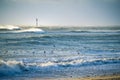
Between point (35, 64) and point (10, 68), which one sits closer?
point (10, 68)

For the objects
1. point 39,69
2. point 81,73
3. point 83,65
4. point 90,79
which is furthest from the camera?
point 83,65

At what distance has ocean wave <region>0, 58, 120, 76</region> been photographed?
6212 mm

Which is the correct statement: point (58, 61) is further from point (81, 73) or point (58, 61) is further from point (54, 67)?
point (81, 73)

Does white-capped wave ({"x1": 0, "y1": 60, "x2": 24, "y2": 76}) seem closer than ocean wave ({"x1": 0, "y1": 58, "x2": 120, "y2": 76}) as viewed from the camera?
Yes

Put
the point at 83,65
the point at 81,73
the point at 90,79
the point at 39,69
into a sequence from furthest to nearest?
1. the point at 83,65
2. the point at 39,69
3. the point at 81,73
4. the point at 90,79

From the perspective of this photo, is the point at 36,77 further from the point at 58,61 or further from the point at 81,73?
the point at 58,61

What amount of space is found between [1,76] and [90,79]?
5.66ft

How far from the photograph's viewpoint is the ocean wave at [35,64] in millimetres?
6212

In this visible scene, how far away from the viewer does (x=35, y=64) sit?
6906 mm

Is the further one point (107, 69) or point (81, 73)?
point (107, 69)

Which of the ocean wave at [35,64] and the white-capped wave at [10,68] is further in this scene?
the ocean wave at [35,64]

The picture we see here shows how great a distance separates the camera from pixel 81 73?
6.12m

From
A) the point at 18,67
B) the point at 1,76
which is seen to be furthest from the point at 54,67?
the point at 1,76

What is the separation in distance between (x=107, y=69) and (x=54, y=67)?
1.19 metres
